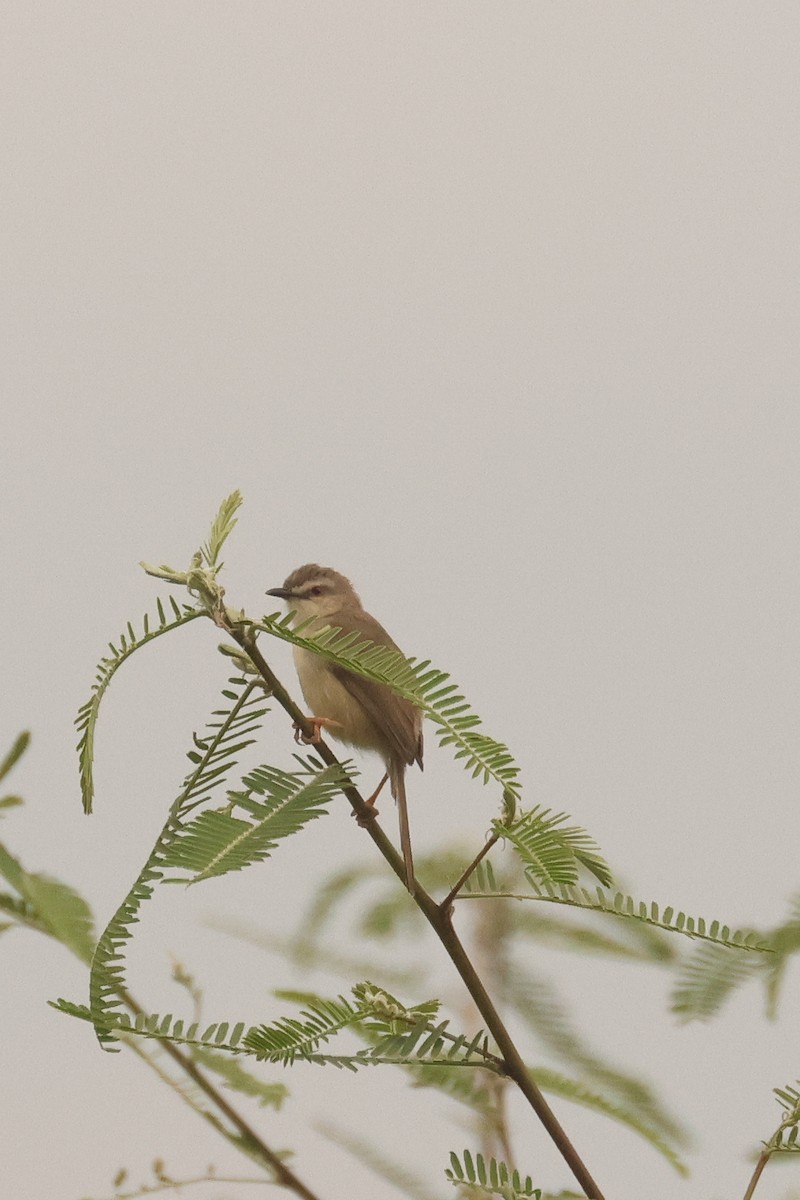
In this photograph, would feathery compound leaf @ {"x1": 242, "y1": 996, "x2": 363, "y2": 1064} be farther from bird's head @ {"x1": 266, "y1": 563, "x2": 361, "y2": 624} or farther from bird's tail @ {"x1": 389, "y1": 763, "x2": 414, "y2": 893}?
bird's head @ {"x1": 266, "y1": 563, "x2": 361, "y2": 624}

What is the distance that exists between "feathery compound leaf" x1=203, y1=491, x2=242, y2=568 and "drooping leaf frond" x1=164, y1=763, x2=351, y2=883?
1.01 feet

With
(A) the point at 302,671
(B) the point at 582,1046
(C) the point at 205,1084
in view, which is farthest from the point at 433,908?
(A) the point at 302,671

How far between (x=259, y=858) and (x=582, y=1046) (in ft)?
2.71

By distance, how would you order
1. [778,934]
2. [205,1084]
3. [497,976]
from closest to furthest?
1. [778,934]
2. [205,1084]
3. [497,976]

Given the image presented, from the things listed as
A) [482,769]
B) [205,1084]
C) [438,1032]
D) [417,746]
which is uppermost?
[417,746]

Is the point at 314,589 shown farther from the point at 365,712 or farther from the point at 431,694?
the point at 431,694

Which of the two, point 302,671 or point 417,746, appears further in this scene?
point 302,671

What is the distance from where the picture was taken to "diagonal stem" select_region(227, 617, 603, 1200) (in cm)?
152

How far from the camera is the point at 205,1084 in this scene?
197cm

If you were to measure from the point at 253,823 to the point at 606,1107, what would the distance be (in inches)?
32.9

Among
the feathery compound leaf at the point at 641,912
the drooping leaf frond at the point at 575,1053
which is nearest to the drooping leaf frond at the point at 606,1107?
the drooping leaf frond at the point at 575,1053

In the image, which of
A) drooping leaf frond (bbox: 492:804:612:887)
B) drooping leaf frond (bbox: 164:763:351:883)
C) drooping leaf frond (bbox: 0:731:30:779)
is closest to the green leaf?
drooping leaf frond (bbox: 0:731:30:779)

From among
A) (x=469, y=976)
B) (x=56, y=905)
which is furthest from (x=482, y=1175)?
(x=56, y=905)

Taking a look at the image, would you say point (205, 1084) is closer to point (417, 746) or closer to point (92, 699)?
point (92, 699)
